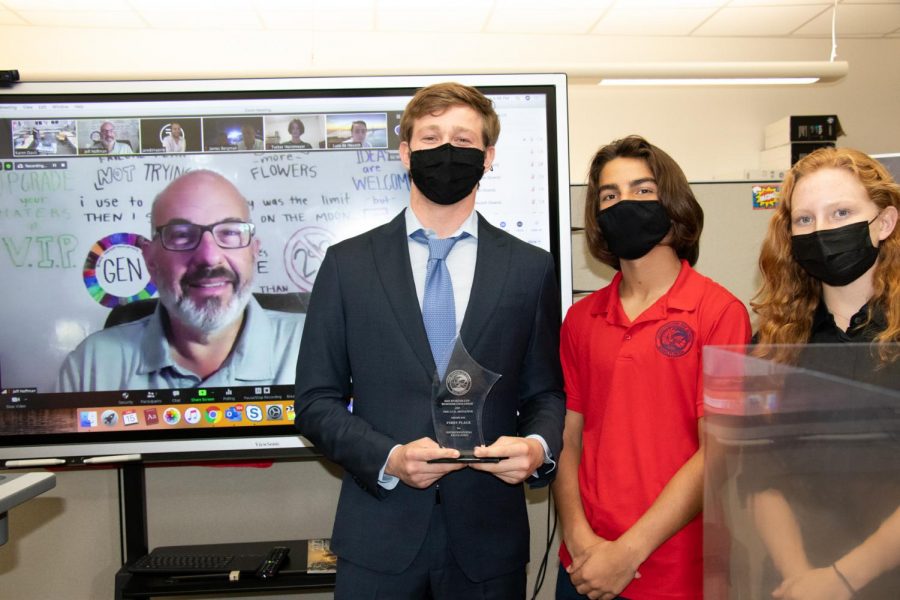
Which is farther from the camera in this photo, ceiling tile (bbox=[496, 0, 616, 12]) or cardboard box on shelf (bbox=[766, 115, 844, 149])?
cardboard box on shelf (bbox=[766, 115, 844, 149])

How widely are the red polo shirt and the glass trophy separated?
37 centimetres

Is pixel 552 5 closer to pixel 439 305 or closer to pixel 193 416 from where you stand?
pixel 193 416

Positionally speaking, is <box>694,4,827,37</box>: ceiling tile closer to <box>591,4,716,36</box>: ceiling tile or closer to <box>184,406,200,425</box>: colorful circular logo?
<box>591,4,716,36</box>: ceiling tile

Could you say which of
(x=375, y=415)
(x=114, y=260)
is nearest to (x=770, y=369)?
(x=375, y=415)

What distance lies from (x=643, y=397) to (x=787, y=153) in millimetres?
4433

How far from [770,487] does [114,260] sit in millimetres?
2037

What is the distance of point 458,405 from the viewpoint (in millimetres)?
1242

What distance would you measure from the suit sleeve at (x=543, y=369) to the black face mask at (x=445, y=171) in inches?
9.9

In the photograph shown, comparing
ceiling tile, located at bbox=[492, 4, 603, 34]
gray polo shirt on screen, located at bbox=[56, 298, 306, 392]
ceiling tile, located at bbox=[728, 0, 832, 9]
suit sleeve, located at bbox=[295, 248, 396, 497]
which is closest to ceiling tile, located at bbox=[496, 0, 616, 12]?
ceiling tile, located at bbox=[492, 4, 603, 34]

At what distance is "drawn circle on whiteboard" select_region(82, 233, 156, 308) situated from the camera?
2.11 metres

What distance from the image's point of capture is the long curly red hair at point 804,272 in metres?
1.25

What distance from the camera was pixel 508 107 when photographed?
2.19 m

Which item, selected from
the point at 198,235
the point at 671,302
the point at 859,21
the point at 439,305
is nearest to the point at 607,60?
the point at 859,21

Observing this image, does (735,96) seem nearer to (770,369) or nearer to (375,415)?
(375,415)
